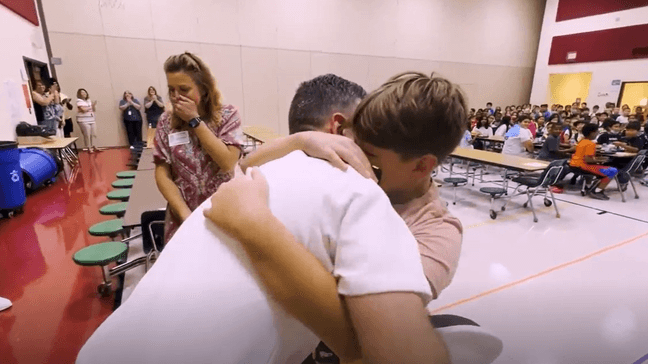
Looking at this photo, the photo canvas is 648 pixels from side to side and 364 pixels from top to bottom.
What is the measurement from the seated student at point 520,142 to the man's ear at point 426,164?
277 inches

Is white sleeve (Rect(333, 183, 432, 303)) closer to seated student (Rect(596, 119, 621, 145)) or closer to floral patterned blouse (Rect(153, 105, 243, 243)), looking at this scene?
floral patterned blouse (Rect(153, 105, 243, 243))

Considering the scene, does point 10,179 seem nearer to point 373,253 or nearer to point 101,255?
point 101,255

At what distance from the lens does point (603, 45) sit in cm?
1321

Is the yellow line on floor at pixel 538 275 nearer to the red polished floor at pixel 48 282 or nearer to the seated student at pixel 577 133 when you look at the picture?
the red polished floor at pixel 48 282

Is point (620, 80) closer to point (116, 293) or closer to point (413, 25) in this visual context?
point (413, 25)

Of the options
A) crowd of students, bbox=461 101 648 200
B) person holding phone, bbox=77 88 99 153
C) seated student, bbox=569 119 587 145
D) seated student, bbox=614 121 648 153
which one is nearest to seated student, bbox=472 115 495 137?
crowd of students, bbox=461 101 648 200

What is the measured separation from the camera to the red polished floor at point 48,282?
225cm

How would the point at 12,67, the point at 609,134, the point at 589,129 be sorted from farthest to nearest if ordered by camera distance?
the point at 609,134 < the point at 12,67 < the point at 589,129

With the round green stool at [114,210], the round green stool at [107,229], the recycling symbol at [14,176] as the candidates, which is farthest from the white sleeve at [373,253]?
the recycling symbol at [14,176]

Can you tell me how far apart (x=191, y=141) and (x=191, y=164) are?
0.32ft

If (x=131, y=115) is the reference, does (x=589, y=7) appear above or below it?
above

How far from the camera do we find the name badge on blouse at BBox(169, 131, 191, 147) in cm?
→ 143

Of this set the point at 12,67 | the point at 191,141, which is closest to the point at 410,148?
the point at 191,141

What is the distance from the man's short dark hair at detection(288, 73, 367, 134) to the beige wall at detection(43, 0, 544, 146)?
377 inches
